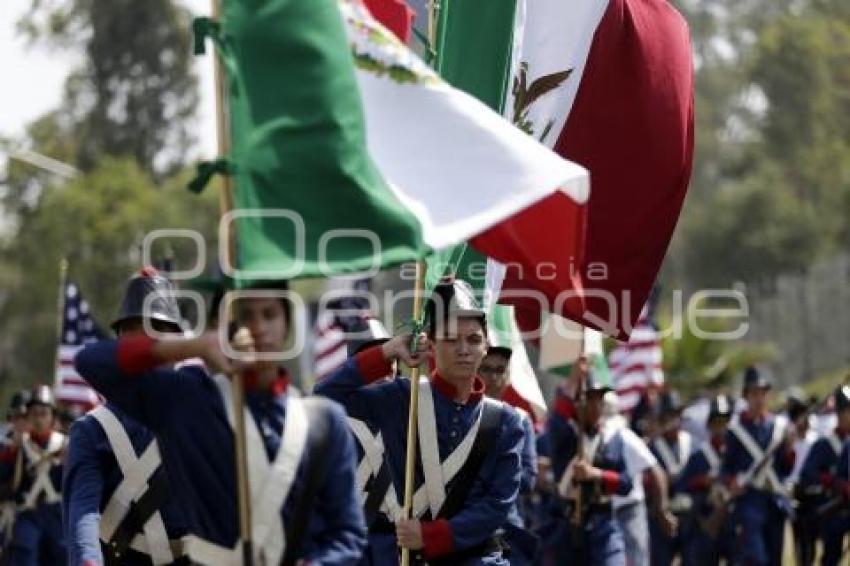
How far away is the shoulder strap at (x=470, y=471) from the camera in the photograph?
10.5 m

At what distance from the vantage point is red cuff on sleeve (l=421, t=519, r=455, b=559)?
404 inches

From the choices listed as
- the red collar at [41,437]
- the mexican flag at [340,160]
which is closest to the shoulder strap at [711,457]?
the red collar at [41,437]

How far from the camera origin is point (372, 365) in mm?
9438

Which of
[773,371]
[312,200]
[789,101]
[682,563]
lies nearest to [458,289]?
[312,200]

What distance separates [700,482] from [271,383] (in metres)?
15.6

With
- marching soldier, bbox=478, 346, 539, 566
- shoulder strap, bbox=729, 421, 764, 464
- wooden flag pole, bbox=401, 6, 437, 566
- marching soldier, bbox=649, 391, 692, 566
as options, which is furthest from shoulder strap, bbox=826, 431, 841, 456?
wooden flag pole, bbox=401, 6, 437, 566

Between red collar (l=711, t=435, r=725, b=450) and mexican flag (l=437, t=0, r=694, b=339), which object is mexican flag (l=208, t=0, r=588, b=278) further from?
red collar (l=711, t=435, r=725, b=450)

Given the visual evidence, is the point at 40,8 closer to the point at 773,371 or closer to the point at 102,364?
the point at 773,371

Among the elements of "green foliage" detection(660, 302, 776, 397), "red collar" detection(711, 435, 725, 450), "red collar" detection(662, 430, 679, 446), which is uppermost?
"red collar" detection(711, 435, 725, 450)

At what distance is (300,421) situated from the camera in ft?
25.3

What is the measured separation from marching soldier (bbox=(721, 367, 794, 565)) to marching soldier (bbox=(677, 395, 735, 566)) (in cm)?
25

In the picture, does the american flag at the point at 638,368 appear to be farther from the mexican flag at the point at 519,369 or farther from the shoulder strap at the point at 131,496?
the shoulder strap at the point at 131,496

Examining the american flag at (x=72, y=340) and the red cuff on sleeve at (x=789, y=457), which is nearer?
the red cuff on sleeve at (x=789, y=457)

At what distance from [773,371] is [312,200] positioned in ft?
171
